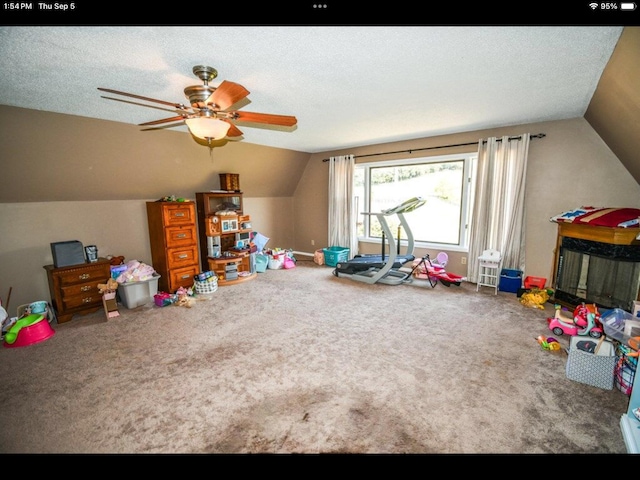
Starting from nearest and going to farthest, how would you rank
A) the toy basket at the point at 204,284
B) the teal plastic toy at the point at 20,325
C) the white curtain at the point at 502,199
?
the teal plastic toy at the point at 20,325 < the white curtain at the point at 502,199 < the toy basket at the point at 204,284

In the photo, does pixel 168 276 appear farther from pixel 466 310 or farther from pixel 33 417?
pixel 466 310

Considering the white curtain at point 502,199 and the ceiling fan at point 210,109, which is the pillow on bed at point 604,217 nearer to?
the white curtain at point 502,199

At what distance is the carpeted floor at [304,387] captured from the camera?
1.56 m

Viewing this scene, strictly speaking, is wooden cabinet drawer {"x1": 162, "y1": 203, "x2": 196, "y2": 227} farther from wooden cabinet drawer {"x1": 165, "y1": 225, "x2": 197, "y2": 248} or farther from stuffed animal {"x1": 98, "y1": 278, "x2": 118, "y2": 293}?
stuffed animal {"x1": 98, "y1": 278, "x2": 118, "y2": 293}

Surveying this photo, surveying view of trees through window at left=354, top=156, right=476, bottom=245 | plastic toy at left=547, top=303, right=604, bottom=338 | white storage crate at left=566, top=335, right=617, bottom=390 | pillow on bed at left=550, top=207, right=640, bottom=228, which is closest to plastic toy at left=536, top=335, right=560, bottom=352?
plastic toy at left=547, top=303, right=604, bottom=338

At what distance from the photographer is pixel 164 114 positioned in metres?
3.05

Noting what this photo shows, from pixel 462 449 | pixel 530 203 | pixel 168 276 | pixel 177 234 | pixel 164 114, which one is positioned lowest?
pixel 462 449

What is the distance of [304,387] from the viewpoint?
2000 mm

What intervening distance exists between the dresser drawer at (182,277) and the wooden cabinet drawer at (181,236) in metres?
0.39

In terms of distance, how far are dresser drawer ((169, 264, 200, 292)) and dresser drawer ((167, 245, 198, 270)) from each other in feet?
0.24

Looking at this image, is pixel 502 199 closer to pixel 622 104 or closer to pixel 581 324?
pixel 622 104

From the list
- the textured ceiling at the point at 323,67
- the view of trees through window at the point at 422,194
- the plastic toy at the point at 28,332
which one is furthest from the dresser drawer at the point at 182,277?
the view of trees through window at the point at 422,194
